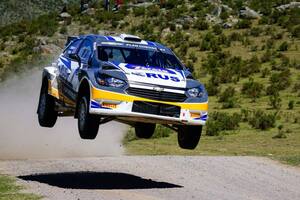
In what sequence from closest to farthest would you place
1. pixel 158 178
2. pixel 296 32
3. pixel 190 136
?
pixel 190 136, pixel 158 178, pixel 296 32

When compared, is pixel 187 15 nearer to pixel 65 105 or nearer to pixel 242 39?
pixel 242 39

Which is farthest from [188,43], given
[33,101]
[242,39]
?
[33,101]

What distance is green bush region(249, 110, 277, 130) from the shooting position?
91.6 ft

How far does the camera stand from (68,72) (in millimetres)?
14812

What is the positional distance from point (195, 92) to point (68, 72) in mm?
2841

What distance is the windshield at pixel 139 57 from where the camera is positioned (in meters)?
13.8

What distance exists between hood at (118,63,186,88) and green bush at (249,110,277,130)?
14.9 meters

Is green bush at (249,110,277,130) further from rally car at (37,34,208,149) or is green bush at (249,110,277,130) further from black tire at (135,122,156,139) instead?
rally car at (37,34,208,149)

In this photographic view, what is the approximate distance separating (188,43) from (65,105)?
31554 millimetres

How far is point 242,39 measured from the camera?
4575 centimetres

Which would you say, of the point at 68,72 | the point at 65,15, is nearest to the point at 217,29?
the point at 65,15

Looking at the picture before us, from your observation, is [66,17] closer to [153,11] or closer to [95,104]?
[153,11]

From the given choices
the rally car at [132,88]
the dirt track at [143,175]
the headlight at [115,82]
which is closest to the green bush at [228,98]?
the dirt track at [143,175]

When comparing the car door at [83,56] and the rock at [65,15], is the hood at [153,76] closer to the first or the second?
the car door at [83,56]
